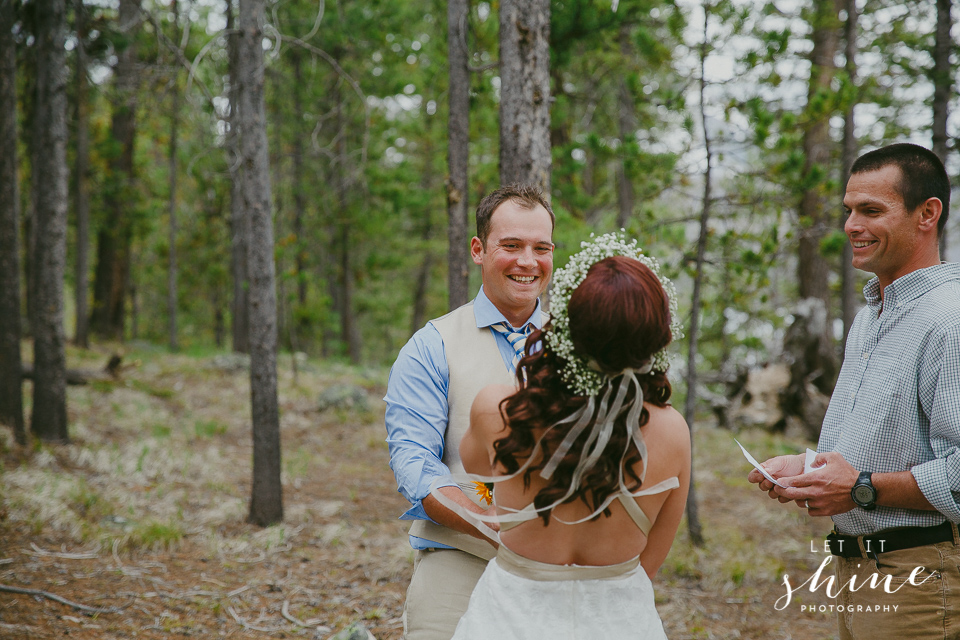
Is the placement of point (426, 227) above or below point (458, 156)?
above

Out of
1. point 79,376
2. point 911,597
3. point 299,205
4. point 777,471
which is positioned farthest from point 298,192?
point 911,597

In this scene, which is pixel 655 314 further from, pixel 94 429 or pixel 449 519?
pixel 94 429

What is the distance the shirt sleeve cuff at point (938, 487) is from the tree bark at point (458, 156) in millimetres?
4306

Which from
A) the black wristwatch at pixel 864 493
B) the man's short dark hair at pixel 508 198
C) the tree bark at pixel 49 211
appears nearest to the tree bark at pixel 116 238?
the tree bark at pixel 49 211

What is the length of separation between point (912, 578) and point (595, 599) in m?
1.23

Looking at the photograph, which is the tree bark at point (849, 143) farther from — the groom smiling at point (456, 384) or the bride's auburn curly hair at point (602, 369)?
the bride's auburn curly hair at point (602, 369)

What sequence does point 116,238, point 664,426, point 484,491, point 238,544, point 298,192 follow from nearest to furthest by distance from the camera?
point 664,426 → point 484,491 → point 238,544 → point 298,192 → point 116,238

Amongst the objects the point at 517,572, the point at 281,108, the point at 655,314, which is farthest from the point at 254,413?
the point at 281,108

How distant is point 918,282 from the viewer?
237 centimetres

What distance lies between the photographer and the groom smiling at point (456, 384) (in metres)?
2.37

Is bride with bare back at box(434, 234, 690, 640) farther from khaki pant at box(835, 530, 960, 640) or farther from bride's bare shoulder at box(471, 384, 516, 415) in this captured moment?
khaki pant at box(835, 530, 960, 640)

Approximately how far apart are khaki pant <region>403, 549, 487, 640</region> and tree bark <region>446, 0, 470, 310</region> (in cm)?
372

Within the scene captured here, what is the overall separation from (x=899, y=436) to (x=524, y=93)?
3.20 m

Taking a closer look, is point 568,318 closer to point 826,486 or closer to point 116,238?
point 826,486
